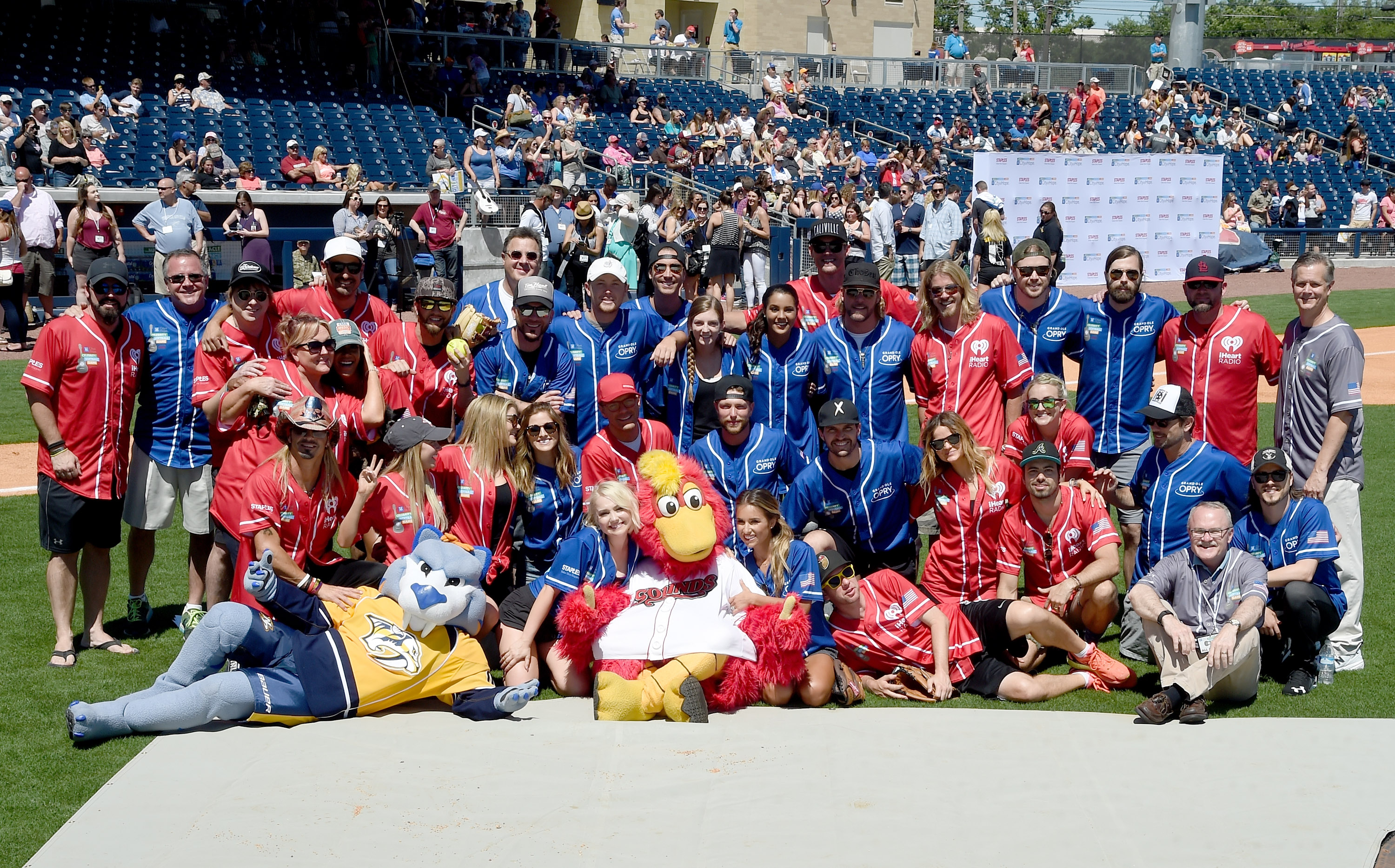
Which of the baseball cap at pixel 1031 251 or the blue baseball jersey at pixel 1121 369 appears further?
the baseball cap at pixel 1031 251

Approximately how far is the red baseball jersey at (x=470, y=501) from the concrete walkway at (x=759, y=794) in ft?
3.09

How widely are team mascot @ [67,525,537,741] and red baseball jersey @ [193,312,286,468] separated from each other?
114 centimetres

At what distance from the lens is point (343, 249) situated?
22.0ft

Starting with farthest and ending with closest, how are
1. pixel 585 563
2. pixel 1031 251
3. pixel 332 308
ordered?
1. pixel 1031 251
2. pixel 332 308
3. pixel 585 563

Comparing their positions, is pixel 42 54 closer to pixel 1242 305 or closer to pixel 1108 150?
pixel 1242 305

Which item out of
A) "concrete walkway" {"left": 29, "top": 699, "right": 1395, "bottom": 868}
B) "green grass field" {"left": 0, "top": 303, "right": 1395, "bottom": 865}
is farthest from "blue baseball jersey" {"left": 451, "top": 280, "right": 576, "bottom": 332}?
"concrete walkway" {"left": 29, "top": 699, "right": 1395, "bottom": 868}

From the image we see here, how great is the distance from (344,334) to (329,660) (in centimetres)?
172

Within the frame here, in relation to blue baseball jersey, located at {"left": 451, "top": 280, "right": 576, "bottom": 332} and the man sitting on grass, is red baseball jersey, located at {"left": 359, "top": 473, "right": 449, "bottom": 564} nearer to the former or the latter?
blue baseball jersey, located at {"left": 451, "top": 280, "right": 576, "bottom": 332}

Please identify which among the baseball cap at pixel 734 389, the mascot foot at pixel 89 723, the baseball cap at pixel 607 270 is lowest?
the mascot foot at pixel 89 723

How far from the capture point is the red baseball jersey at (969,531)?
6.00m

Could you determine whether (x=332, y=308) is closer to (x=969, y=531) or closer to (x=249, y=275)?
(x=249, y=275)

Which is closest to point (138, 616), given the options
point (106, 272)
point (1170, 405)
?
A: point (106, 272)

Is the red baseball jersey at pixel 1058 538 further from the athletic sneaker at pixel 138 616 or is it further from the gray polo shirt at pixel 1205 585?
the athletic sneaker at pixel 138 616

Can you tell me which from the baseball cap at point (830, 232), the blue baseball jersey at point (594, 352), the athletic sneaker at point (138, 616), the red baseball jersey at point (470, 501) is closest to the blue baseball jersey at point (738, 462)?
the blue baseball jersey at point (594, 352)
